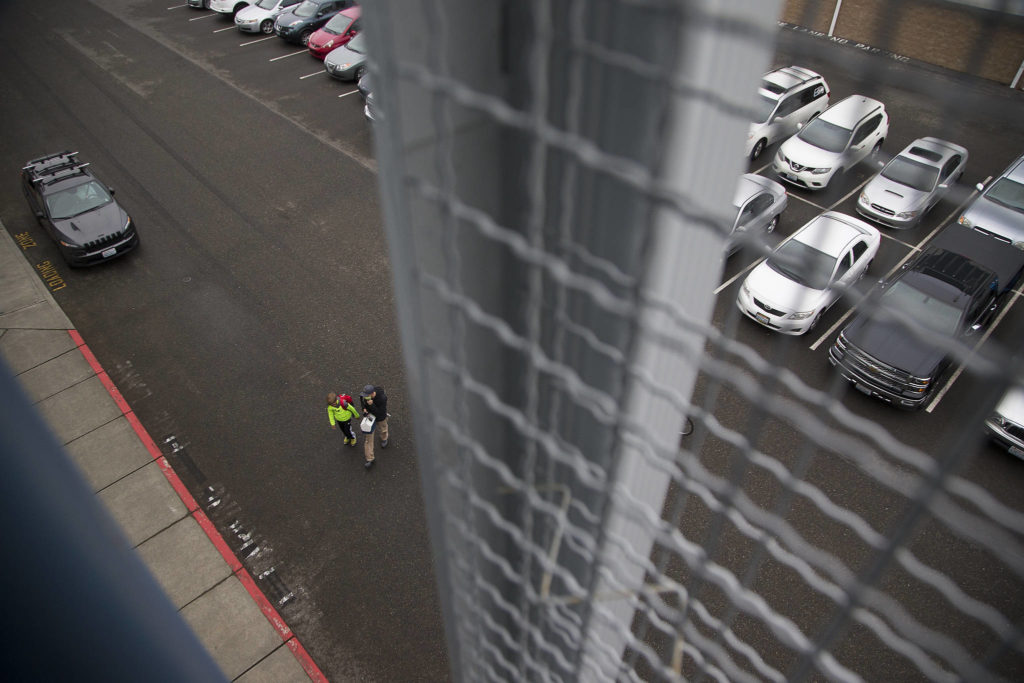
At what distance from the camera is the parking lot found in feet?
22.0

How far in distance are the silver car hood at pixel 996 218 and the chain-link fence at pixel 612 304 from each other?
9.90 metres

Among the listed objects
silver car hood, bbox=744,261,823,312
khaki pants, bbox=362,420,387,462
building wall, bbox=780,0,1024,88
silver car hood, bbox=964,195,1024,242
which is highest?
building wall, bbox=780,0,1024,88

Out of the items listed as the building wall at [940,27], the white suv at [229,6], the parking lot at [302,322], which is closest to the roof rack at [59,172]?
the parking lot at [302,322]

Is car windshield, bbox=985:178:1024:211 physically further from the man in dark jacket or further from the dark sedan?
the dark sedan

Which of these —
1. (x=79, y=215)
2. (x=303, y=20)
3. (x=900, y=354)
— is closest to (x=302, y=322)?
(x=79, y=215)

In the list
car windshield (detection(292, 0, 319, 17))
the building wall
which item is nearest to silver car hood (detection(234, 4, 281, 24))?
car windshield (detection(292, 0, 319, 17))

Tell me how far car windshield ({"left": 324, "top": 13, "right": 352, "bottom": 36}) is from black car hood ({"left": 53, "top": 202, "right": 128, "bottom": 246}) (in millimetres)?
8910

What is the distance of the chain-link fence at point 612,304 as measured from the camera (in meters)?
1.02

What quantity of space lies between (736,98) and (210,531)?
7.80m

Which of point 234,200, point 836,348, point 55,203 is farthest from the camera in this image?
point 234,200

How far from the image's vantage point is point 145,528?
7.52m

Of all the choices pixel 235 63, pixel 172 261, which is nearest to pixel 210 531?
pixel 172 261

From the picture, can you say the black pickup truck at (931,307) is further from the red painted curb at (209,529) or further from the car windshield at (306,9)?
the car windshield at (306,9)

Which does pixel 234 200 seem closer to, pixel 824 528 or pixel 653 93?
pixel 824 528
